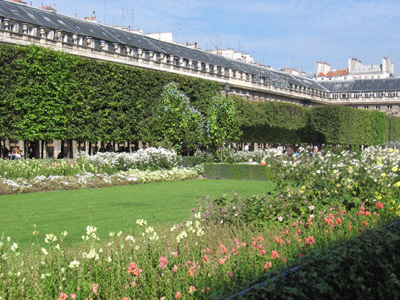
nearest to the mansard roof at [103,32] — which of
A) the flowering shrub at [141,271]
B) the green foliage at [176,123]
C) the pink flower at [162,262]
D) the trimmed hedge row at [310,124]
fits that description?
the trimmed hedge row at [310,124]

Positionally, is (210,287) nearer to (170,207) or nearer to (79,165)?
(170,207)

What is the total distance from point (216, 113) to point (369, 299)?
75.6 feet

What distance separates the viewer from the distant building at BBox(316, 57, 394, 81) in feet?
352

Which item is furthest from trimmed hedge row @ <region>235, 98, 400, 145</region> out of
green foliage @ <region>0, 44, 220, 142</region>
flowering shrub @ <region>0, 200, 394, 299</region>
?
flowering shrub @ <region>0, 200, 394, 299</region>

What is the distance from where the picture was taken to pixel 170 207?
440 inches

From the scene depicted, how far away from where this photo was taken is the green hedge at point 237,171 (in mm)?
22219

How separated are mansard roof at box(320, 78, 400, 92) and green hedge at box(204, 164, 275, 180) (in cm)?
6763

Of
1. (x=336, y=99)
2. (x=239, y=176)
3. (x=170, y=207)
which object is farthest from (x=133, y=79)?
(x=336, y=99)

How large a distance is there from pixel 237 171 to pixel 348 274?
62.9 ft

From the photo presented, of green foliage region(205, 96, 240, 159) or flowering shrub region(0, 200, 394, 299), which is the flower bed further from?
green foliage region(205, 96, 240, 159)

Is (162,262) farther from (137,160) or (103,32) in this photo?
(103,32)

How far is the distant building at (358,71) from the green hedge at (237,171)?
8758 centimetres

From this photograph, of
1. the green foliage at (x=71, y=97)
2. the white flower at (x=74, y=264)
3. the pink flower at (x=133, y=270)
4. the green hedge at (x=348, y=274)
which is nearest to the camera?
the green hedge at (x=348, y=274)

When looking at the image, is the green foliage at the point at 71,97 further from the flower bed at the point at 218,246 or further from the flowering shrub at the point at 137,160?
the flower bed at the point at 218,246
